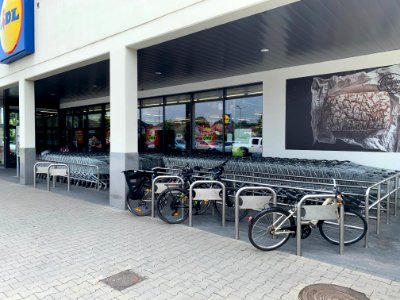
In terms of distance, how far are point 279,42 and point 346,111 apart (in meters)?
2.85

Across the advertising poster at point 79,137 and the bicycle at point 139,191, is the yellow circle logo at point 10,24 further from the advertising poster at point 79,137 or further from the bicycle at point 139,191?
the advertising poster at point 79,137

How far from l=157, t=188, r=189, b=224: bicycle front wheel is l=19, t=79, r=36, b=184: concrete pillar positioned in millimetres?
7013

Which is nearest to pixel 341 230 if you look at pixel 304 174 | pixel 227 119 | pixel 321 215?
pixel 321 215

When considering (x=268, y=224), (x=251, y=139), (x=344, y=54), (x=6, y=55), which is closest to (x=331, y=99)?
(x=344, y=54)

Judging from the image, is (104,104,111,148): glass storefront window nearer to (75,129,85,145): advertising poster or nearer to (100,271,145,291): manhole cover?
(75,129,85,145): advertising poster

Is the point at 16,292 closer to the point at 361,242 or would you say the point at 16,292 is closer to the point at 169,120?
the point at 361,242

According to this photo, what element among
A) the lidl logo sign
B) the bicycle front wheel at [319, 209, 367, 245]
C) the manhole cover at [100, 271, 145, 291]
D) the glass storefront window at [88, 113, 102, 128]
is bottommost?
the manhole cover at [100, 271, 145, 291]

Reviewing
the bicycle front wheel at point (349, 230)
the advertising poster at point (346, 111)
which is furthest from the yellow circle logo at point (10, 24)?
the bicycle front wheel at point (349, 230)

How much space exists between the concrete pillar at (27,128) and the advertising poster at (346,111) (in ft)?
26.9

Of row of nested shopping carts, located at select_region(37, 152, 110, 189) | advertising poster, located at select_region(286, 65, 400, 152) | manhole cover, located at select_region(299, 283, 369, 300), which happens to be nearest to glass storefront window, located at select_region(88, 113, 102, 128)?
row of nested shopping carts, located at select_region(37, 152, 110, 189)

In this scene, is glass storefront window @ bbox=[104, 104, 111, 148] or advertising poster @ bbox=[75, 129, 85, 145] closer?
glass storefront window @ bbox=[104, 104, 111, 148]

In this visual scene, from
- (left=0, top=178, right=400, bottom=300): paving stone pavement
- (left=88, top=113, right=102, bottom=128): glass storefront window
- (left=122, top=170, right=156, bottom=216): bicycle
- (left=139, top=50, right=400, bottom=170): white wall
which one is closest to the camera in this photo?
(left=0, top=178, right=400, bottom=300): paving stone pavement

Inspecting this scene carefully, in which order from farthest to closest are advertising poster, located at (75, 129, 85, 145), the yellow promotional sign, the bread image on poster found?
advertising poster, located at (75, 129, 85, 145) → the yellow promotional sign → the bread image on poster

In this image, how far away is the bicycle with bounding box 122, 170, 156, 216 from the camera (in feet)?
21.4
